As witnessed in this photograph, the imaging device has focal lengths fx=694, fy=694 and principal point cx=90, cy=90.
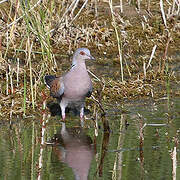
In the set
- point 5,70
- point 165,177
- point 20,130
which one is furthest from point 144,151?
point 5,70

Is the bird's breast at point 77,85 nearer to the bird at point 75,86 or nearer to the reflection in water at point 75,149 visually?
the bird at point 75,86

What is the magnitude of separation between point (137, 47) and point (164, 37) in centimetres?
65

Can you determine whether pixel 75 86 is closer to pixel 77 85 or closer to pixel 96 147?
pixel 77 85

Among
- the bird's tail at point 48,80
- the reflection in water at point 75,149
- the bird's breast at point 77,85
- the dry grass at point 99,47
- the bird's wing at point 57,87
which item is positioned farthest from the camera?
the dry grass at point 99,47

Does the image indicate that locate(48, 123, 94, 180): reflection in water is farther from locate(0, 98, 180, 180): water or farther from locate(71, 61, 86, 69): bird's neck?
locate(71, 61, 86, 69): bird's neck

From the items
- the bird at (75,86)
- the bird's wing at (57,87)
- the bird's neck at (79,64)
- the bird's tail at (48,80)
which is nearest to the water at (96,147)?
the bird at (75,86)

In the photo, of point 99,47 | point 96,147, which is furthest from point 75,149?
point 99,47

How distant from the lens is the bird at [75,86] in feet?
28.6

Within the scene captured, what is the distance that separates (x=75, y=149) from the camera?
7.71 metres

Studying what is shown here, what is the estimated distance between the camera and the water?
674 cm

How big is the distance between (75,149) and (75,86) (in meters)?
1.23

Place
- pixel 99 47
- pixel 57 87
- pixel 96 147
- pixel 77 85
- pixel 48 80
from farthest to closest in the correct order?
pixel 99 47, pixel 48 80, pixel 57 87, pixel 77 85, pixel 96 147

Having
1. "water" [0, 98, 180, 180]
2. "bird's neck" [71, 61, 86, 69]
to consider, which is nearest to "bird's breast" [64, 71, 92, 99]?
"bird's neck" [71, 61, 86, 69]

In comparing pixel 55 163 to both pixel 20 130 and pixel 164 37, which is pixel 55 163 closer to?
pixel 20 130
